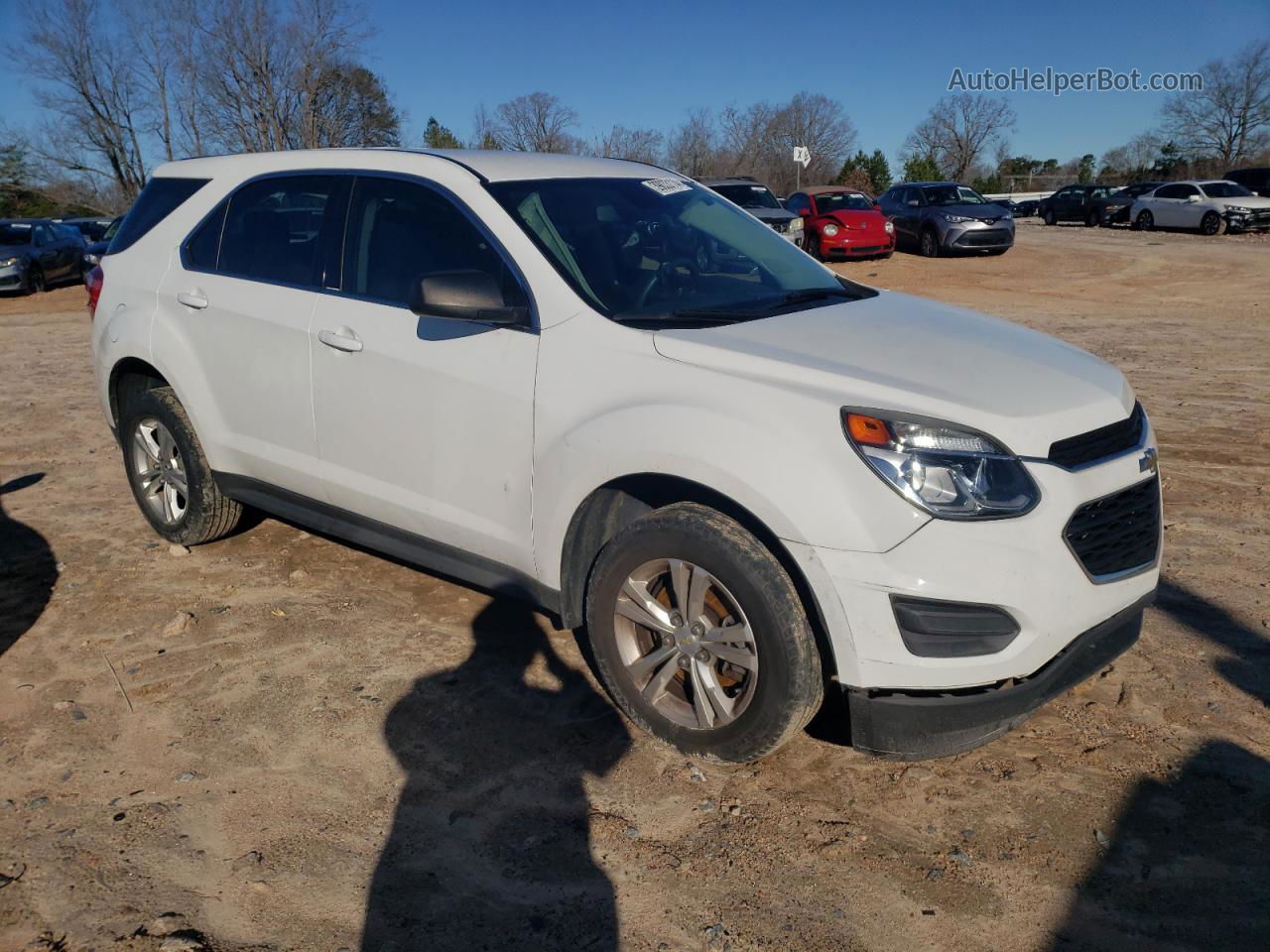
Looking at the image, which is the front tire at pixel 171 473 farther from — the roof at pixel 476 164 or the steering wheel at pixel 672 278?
the steering wheel at pixel 672 278

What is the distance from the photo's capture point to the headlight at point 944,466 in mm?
2777

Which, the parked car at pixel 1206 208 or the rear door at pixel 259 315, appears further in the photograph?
the parked car at pixel 1206 208

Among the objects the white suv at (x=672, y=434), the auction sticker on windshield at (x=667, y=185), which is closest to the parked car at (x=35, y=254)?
the white suv at (x=672, y=434)

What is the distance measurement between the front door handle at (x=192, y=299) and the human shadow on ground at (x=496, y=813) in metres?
2.06

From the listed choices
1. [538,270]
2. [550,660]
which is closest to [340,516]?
[550,660]

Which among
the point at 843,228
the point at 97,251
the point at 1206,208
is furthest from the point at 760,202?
the point at 1206,208

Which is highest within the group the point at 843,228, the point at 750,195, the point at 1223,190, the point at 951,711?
the point at 1223,190

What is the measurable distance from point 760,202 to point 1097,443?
1741 centimetres

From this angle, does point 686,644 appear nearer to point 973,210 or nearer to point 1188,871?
point 1188,871

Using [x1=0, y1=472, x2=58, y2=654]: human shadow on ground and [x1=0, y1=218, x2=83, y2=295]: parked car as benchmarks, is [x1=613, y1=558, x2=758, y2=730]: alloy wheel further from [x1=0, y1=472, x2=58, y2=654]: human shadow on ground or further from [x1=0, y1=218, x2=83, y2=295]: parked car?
[x1=0, y1=218, x2=83, y2=295]: parked car

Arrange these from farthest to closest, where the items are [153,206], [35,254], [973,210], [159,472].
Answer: [973,210] < [35,254] < [159,472] < [153,206]

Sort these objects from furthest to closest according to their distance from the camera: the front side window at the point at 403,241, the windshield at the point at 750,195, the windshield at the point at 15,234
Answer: the windshield at the point at 15,234 → the windshield at the point at 750,195 → the front side window at the point at 403,241

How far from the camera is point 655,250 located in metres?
3.93

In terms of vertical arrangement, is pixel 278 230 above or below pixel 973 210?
below
